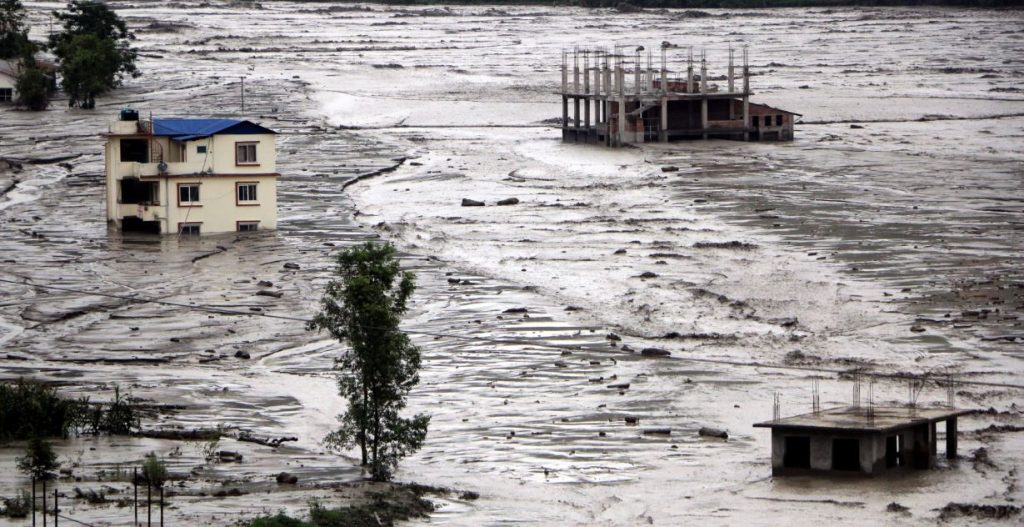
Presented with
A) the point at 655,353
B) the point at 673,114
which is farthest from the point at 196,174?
the point at 673,114

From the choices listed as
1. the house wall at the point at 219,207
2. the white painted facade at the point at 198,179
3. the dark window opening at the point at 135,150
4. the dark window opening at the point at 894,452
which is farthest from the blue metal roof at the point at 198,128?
the dark window opening at the point at 894,452

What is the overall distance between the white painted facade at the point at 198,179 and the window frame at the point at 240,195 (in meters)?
0.03

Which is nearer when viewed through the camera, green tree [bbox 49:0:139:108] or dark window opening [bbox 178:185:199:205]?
dark window opening [bbox 178:185:199:205]

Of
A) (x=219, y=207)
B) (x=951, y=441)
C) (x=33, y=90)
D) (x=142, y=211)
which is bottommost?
(x=951, y=441)

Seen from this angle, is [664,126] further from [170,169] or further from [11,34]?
[11,34]

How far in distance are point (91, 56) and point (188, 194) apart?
32.3 metres

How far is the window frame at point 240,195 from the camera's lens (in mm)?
50656

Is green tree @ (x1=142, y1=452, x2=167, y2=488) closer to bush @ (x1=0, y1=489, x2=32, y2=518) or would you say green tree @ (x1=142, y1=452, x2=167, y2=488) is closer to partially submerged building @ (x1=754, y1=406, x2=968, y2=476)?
bush @ (x1=0, y1=489, x2=32, y2=518)

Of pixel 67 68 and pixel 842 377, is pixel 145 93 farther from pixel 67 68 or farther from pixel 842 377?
pixel 842 377

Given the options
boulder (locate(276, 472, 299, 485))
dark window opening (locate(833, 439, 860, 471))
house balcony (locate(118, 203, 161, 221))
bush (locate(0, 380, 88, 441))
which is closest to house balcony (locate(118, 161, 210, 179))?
house balcony (locate(118, 203, 161, 221))

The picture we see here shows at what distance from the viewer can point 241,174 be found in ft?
165

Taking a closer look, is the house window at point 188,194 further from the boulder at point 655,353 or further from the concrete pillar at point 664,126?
the concrete pillar at point 664,126

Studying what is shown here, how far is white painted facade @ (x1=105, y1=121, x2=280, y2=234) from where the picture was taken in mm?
50031

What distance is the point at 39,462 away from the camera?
80.6ft
